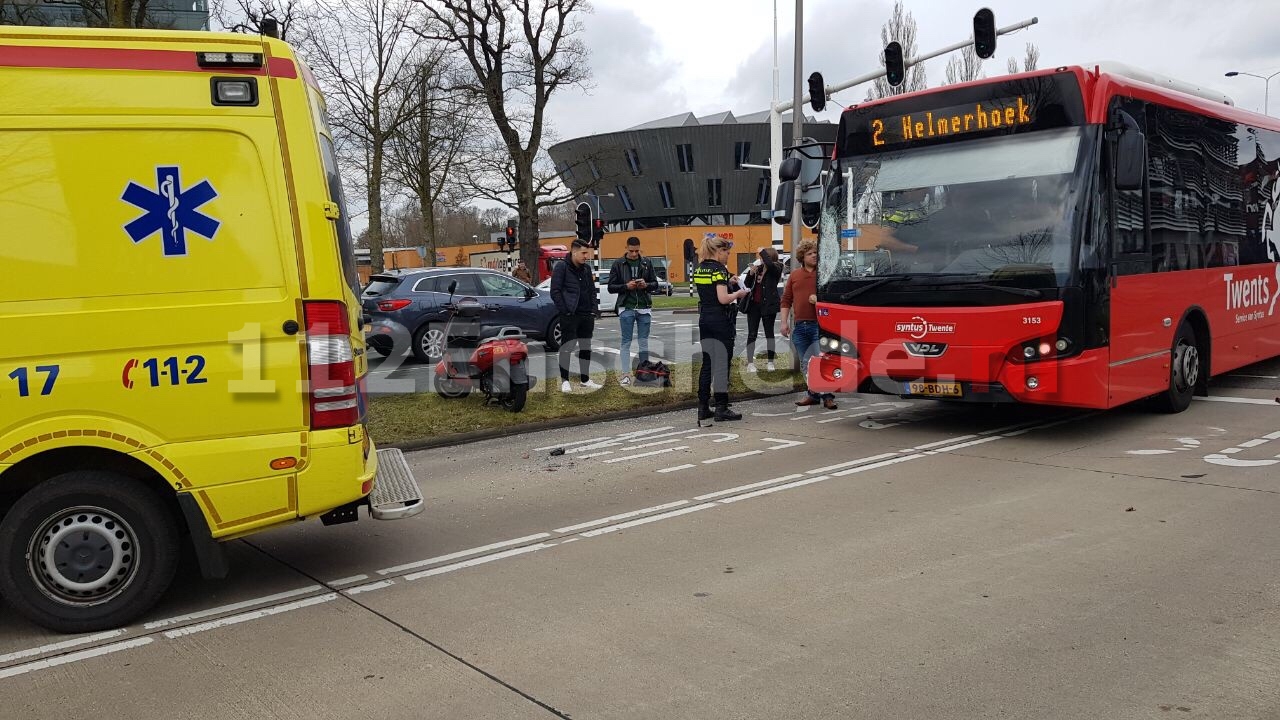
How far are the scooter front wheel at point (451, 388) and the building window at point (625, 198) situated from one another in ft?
236

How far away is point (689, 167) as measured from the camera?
79.8 m

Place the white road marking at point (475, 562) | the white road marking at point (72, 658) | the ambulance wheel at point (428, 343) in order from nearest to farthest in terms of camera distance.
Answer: the white road marking at point (72, 658) → the white road marking at point (475, 562) → the ambulance wheel at point (428, 343)

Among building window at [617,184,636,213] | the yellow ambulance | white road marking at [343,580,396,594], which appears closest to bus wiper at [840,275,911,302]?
white road marking at [343,580,396,594]

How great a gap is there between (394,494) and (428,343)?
1313 cm

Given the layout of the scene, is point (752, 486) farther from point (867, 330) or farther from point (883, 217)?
point (883, 217)

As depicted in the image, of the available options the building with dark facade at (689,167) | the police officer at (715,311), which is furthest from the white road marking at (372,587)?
the building with dark facade at (689,167)

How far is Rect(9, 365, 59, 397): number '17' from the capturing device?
4332mm

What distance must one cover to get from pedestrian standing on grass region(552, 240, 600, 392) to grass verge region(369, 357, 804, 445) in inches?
17.7

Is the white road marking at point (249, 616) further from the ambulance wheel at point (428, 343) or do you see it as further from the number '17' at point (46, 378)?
the ambulance wheel at point (428, 343)

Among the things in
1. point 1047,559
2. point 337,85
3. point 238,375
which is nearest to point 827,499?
point 1047,559

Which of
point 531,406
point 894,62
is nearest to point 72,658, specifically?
point 531,406

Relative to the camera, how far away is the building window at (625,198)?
83.0 m

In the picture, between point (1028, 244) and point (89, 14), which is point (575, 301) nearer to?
point (1028, 244)

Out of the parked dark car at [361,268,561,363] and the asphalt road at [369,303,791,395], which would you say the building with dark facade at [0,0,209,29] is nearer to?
the parked dark car at [361,268,561,363]
